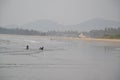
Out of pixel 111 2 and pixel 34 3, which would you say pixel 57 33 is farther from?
pixel 111 2

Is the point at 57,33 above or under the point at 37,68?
above

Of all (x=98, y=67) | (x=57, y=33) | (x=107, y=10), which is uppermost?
(x=107, y=10)

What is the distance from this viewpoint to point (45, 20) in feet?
13.3

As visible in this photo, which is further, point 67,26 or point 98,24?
point 98,24

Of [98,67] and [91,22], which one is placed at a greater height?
[91,22]

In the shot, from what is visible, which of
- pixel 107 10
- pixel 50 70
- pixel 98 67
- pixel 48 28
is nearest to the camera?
pixel 50 70

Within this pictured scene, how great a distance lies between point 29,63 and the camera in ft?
12.7

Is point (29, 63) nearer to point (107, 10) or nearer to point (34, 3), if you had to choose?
point (34, 3)

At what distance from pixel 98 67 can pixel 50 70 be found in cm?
75

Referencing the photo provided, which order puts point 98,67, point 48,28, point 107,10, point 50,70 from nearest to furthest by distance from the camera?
point 50,70 < point 98,67 < point 107,10 < point 48,28

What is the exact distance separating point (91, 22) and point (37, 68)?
1.18 m

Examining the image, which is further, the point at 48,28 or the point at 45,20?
the point at 48,28

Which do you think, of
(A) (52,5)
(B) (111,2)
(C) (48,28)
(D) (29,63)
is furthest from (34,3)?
(B) (111,2)

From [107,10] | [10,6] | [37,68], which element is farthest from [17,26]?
[107,10]
